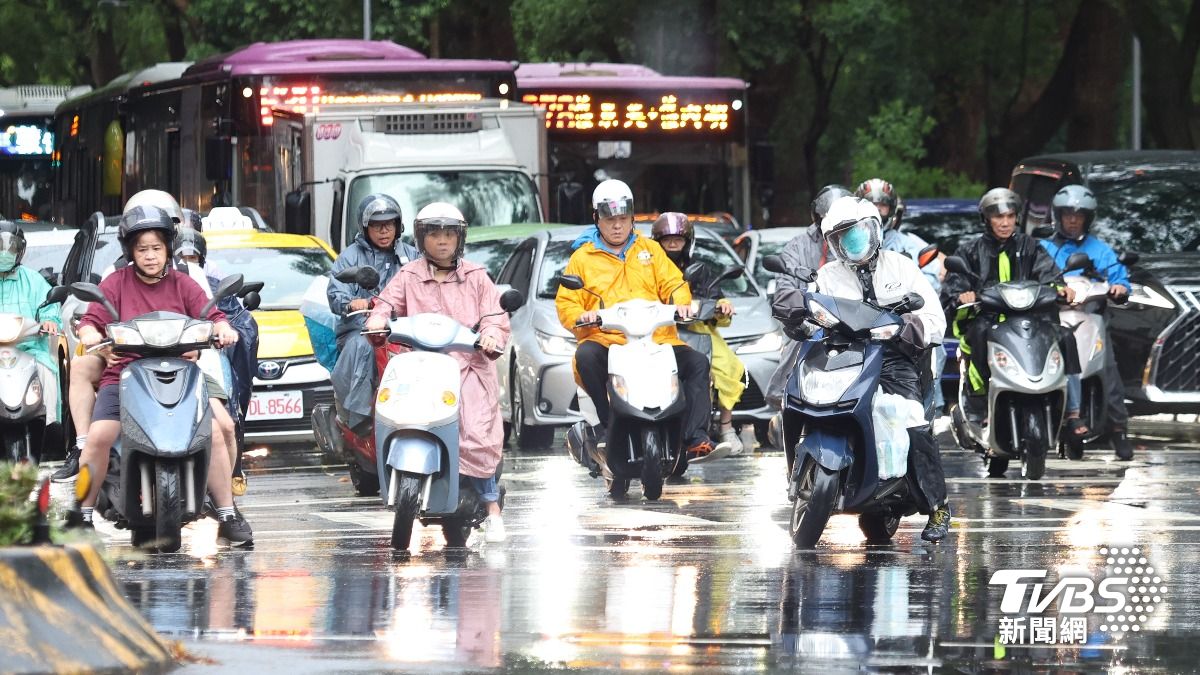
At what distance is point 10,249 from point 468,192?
830 cm

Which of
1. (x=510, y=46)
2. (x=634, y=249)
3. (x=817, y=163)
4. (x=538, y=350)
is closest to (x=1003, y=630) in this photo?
(x=634, y=249)

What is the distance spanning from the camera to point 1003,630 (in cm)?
903

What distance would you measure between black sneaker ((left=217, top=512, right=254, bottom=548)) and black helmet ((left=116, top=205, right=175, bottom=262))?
130cm

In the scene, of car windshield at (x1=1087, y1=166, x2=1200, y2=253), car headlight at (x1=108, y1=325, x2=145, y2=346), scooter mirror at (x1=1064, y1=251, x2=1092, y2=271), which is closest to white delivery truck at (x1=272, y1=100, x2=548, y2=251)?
car windshield at (x1=1087, y1=166, x2=1200, y2=253)

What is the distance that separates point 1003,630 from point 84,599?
10.3ft

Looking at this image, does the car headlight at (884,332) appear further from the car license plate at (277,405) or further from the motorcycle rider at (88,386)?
the car license plate at (277,405)

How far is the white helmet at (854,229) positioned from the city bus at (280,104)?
11871mm

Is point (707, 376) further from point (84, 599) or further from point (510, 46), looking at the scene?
point (510, 46)

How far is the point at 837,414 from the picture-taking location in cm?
1142

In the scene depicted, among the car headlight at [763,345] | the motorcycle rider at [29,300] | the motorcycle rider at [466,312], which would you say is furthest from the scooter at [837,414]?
the car headlight at [763,345]

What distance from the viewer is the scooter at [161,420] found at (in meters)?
11.5

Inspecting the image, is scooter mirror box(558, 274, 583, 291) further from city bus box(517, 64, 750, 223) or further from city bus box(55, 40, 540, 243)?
city bus box(517, 64, 750, 223)

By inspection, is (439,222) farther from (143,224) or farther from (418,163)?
(418,163)

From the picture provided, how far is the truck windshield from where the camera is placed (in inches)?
931
